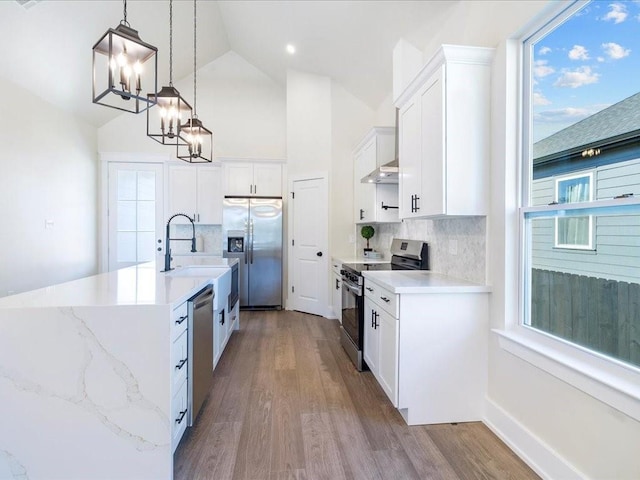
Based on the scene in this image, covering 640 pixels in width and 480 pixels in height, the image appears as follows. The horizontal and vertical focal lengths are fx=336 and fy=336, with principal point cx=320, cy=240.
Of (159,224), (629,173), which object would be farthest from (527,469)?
(159,224)

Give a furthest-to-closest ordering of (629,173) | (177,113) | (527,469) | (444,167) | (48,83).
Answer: (48,83)
(177,113)
(444,167)
(527,469)
(629,173)

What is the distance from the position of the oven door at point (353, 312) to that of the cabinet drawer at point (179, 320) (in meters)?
1.57

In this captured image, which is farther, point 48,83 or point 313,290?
point 313,290

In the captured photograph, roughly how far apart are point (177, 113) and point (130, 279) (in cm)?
133

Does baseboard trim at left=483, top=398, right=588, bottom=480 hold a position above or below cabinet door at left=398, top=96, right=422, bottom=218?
below

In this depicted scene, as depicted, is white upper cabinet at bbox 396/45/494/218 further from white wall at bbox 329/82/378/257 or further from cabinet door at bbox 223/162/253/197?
cabinet door at bbox 223/162/253/197

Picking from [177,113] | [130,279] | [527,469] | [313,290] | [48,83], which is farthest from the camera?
[313,290]

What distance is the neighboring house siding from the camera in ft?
4.57

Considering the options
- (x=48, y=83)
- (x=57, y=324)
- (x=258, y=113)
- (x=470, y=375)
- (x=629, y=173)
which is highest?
(x=258, y=113)

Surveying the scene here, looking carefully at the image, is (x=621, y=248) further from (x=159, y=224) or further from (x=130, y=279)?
(x=159, y=224)

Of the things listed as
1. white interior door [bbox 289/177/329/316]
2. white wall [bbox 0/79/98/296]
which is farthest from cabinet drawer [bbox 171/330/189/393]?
white interior door [bbox 289/177/329/316]

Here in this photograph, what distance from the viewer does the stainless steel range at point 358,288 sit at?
3.04 meters

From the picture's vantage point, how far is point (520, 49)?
202 centimetres

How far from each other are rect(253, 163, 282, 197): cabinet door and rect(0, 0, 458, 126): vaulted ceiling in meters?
1.60
